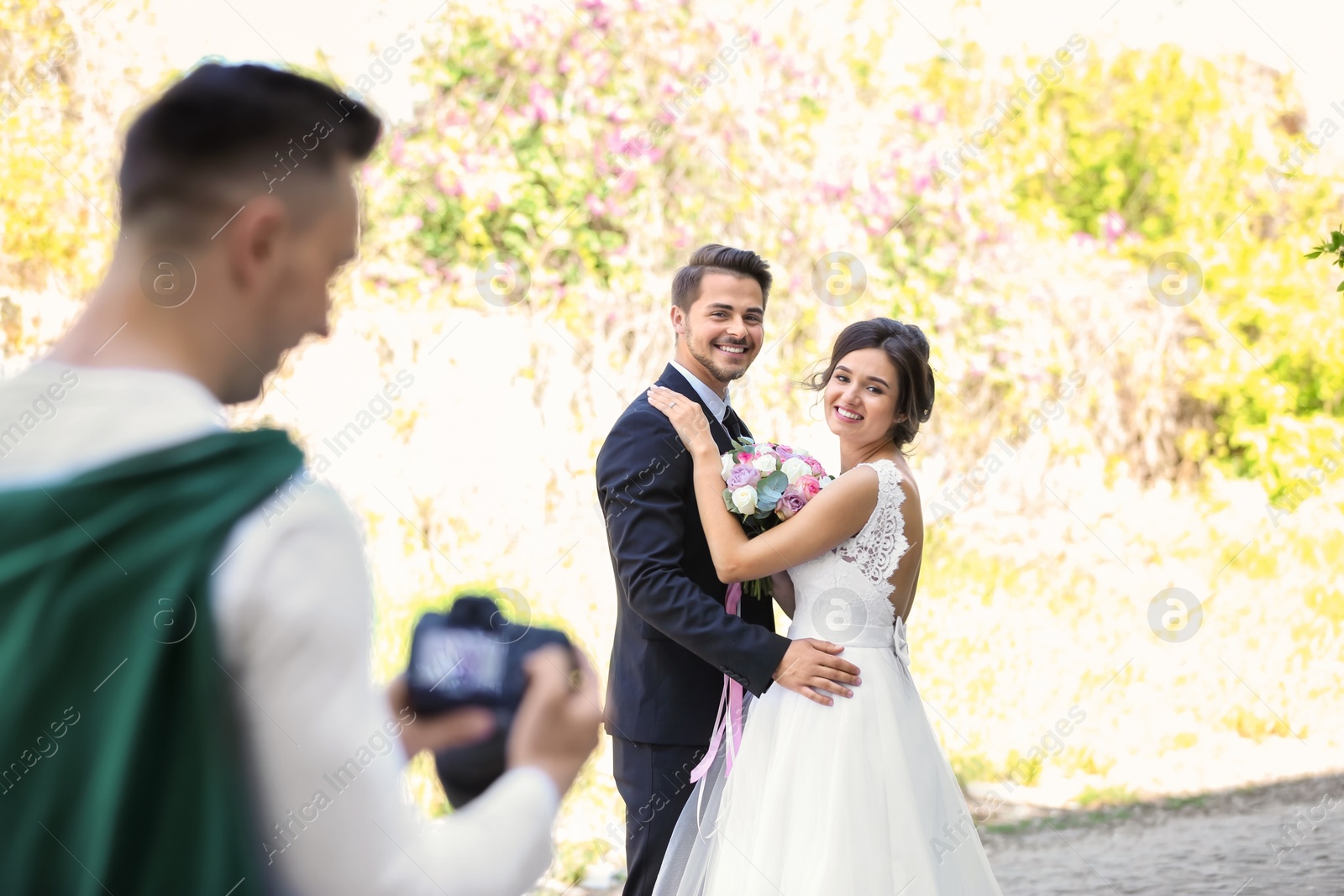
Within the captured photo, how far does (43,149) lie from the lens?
764 cm

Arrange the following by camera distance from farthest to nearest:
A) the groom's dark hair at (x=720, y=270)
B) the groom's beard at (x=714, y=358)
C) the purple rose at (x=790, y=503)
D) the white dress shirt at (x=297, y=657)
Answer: the groom's dark hair at (x=720, y=270) < the groom's beard at (x=714, y=358) < the purple rose at (x=790, y=503) < the white dress shirt at (x=297, y=657)

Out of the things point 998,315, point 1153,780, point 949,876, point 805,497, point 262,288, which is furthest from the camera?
point 998,315

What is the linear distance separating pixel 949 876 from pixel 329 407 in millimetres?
5894

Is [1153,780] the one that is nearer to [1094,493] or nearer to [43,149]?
[1094,493]

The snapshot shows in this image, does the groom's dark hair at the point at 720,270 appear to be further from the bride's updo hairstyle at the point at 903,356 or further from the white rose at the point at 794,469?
the white rose at the point at 794,469

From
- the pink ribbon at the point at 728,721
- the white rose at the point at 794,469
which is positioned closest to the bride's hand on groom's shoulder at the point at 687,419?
the white rose at the point at 794,469

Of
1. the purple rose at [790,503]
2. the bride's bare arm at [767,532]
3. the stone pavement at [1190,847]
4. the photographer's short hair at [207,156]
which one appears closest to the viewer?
the photographer's short hair at [207,156]

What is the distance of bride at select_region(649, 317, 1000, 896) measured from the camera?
3223 millimetres

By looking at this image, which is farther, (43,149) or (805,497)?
(43,149)

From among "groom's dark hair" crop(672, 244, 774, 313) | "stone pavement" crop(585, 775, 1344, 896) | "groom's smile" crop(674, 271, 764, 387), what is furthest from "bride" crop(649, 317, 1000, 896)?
"stone pavement" crop(585, 775, 1344, 896)

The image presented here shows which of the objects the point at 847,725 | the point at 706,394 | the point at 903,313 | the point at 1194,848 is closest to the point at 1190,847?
the point at 1194,848

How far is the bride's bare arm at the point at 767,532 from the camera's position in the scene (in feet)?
10.8

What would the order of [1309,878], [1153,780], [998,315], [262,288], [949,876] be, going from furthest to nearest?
[998,315]
[1153,780]
[1309,878]
[949,876]
[262,288]

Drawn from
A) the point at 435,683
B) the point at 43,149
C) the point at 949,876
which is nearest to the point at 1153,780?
the point at 949,876
